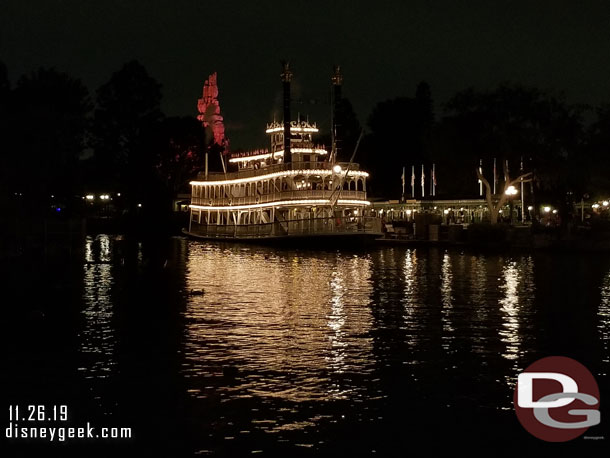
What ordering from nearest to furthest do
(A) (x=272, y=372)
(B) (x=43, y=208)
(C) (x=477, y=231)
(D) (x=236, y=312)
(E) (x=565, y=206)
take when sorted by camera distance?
1. (A) (x=272, y=372)
2. (D) (x=236, y=312)
3. (B) (x=43, y=208)
4. (C) (x=477, y=231)
5. (E) (x=565, y=206)

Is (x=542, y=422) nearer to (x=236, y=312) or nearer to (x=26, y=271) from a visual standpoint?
(x=236, y=312)

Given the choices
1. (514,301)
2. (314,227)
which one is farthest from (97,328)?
(314,227)

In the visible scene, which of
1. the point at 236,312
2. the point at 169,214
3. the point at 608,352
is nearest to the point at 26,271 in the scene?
the point at 236,312

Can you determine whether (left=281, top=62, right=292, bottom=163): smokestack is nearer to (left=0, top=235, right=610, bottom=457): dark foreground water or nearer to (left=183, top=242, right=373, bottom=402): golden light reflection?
(left=183, top=242, right=373, bottom=402): golden light reflection

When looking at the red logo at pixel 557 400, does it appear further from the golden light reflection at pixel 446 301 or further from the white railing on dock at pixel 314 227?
the white railing on dock at pixel 314 227

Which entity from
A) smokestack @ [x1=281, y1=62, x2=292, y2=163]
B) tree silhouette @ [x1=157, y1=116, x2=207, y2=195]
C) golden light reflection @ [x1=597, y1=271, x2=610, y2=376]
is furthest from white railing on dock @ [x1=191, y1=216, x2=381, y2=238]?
tree silhouette @ [x1=157, y1=116, x2=207, y2=195]

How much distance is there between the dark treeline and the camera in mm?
56062

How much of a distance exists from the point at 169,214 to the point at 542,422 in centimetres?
9901

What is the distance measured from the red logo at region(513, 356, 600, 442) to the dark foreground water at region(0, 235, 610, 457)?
28 cm

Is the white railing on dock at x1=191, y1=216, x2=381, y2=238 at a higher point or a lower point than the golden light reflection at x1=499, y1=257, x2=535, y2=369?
higher

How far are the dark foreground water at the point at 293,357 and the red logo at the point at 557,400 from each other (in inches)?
10.9

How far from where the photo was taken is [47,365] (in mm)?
18234

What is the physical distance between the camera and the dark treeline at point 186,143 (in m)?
56.1

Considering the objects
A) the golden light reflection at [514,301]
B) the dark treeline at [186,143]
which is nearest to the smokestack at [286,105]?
the dark treeline at [186,143]
